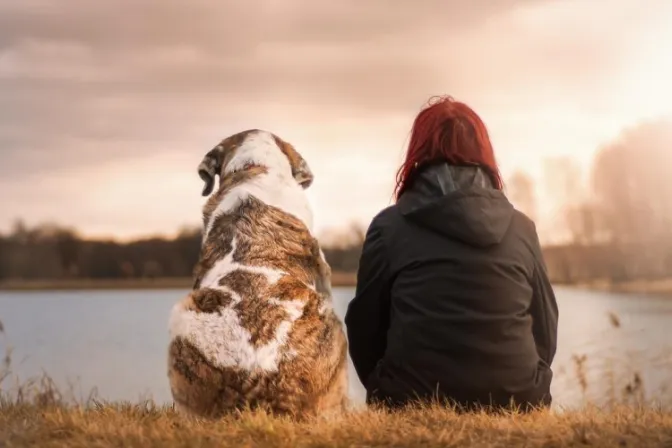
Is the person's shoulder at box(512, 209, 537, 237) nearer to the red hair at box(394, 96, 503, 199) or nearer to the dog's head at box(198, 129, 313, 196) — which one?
the red hair at box(394, 96, 503, 199)

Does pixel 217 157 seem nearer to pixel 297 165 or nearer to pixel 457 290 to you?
pixel 297 165

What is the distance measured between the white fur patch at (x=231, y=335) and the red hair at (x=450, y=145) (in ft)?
4.00

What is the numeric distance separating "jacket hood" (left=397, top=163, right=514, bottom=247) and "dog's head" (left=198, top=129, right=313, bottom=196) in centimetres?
151

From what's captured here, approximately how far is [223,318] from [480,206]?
1868 mm

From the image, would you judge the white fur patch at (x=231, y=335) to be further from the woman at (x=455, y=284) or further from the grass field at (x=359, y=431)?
the woman at (x=455, y=284)

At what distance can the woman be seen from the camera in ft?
19.9

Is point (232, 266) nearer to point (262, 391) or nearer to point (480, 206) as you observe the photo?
point (262, 391)

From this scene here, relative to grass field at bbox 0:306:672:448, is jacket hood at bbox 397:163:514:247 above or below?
above

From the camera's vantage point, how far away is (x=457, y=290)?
19.9 feet

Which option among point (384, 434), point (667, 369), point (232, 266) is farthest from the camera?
point (667, 369)

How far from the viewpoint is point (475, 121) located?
6555 millimetres

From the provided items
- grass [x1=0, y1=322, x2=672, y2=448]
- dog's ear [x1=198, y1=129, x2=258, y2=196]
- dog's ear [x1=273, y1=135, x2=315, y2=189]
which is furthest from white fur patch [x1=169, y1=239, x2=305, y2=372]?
dog's ear [x1=198, y1=129, x2=258, y2=196]

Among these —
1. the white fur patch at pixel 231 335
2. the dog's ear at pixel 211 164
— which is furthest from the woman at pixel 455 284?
the dog's ear at pixel 211 164

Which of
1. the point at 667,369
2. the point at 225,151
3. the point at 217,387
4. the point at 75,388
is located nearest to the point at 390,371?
the point at 217,387
